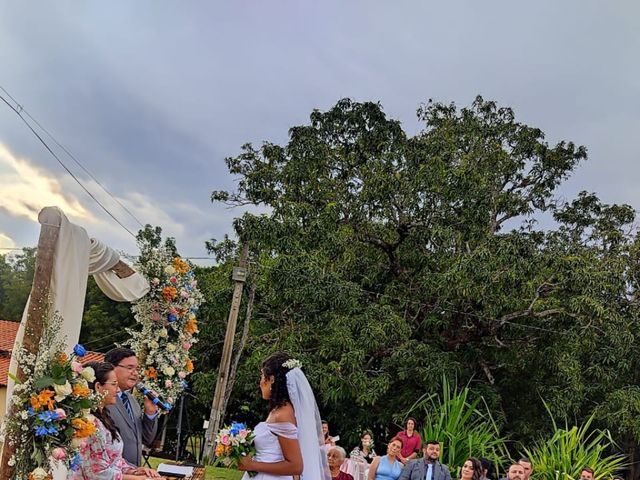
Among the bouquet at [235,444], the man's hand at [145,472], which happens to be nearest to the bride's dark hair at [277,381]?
the bouquet at [235,444]

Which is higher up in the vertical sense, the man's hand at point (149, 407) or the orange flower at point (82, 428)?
the man's hand at point (149, 407)

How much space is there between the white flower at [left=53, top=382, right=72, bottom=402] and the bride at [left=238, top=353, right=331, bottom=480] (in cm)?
117

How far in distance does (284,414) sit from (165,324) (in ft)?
9.38

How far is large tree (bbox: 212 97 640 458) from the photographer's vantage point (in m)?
12.0

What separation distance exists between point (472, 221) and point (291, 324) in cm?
458

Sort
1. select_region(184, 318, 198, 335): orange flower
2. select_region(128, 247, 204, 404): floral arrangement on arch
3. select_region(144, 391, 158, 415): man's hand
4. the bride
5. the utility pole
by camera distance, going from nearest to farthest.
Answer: the bride
select_region(144, 391, 158, 415): man's hand
select_region(128, 247, 204, 404): floral arrangement on arch
select_region(184, 318, 198, 335): orange flower
the utility pole

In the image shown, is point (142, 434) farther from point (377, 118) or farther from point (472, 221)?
point (377, 118)

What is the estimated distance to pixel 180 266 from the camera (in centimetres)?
638

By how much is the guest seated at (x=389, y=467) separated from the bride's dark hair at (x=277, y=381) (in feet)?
12.2

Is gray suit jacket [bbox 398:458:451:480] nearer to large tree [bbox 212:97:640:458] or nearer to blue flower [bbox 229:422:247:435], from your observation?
blue flower [bbox 229:422:247:435]

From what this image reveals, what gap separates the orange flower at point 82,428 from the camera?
298cm

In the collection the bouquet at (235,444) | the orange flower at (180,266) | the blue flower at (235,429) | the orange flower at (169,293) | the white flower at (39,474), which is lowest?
the white flower at (39,474)

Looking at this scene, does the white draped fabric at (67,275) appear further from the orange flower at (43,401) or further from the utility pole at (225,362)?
the utility pole at (225,362)

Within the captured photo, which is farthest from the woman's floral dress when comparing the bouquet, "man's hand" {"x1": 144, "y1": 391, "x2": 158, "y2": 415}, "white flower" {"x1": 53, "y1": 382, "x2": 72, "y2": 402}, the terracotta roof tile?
the terracotta roof tile
